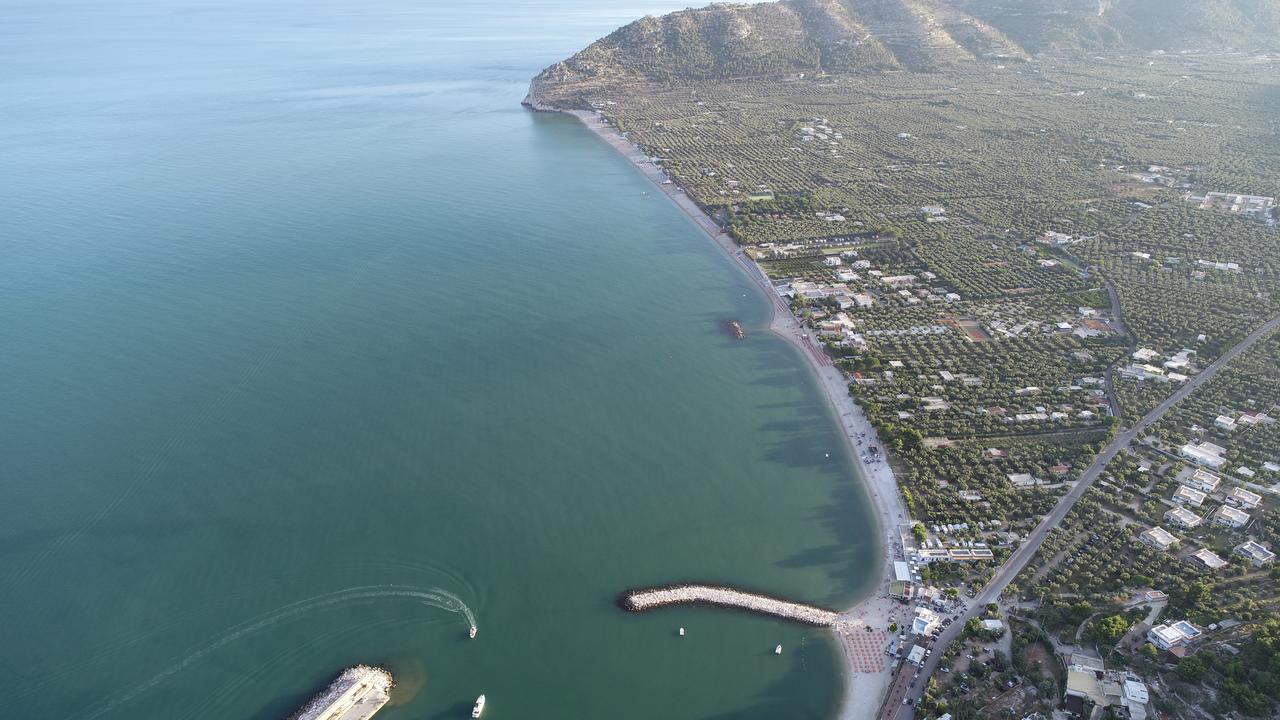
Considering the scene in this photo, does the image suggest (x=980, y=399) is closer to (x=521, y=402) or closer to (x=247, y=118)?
(x=521, y=402)

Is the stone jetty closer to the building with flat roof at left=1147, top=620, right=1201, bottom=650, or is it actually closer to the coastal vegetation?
the coastal vegetation

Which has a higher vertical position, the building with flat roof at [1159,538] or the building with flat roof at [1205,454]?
the building with flat roof at [1205,454]

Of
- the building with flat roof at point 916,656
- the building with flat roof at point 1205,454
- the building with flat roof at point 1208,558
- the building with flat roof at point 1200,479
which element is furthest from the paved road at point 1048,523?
the building with flat roof at point 1208,558

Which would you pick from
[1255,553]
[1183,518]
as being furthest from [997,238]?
[1255,553]

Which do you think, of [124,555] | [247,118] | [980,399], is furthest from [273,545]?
[247,118]

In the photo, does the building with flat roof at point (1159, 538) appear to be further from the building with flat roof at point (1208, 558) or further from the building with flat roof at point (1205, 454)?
the building with flat roof at point (1205, 454)

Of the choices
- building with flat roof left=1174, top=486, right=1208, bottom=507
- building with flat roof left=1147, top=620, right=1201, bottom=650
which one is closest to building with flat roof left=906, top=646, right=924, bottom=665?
building with flat roof left=1147, top=620, right=1201, bottom=650
